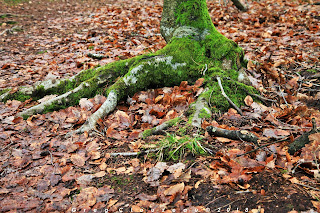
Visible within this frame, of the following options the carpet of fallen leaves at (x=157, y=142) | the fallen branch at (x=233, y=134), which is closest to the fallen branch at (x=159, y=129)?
the carpet of fallen leaves at (x=157, y=142)

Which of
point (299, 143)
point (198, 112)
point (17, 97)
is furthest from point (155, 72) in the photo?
point (17, 97)

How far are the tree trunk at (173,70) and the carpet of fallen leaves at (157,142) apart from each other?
171 millimetres

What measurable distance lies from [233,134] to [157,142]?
813 millimetres

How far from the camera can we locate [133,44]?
6.14 meters

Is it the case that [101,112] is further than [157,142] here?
Yes

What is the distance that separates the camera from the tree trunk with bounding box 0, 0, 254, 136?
11.8ft

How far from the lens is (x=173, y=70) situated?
12.3ft

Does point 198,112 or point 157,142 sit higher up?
point 198,112

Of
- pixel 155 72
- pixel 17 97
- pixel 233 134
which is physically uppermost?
pixel 155 72

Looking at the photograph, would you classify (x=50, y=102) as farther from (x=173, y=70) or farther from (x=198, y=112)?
(x=198, y=112)

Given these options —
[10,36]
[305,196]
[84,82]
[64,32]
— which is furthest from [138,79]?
[10,36]

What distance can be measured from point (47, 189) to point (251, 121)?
2.36 meters

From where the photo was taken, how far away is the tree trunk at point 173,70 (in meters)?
3.58

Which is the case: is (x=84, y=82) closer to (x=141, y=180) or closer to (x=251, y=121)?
(x=141, y=180)
